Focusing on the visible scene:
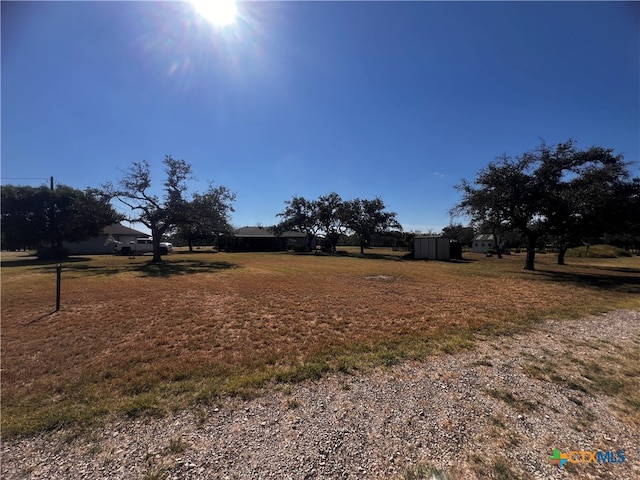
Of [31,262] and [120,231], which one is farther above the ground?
[120,231]

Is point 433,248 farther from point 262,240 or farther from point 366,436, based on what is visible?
point 366,436

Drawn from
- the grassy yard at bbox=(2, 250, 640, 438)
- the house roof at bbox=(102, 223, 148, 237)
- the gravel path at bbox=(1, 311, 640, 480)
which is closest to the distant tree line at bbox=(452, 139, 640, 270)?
the grassy yard at bbox=(2, 250, 640, 438)

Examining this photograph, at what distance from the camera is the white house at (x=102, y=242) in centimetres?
3356

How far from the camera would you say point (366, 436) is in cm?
262

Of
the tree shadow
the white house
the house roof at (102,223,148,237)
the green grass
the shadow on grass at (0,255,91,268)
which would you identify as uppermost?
the house roof at (102,223,148,237)

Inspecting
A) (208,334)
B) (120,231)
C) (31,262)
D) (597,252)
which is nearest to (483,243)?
(597,252)

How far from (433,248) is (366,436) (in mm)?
28766

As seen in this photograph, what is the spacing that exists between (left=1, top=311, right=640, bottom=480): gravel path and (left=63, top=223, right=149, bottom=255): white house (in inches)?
1417

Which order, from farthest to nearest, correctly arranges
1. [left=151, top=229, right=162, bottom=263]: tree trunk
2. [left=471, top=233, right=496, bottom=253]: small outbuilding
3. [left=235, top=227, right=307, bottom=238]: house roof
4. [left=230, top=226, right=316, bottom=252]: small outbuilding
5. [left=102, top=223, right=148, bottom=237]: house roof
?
1. [left=471, top=233, right=496, bottom=253]: small outbuilding
2. [left=235, top=227, right=307, bottom=238]: house roof
3. [left=230, top=226, right=316, bottom=252]: small outbuilding
4. [left=102, top=223, right=148, bottom=237]: house roof
5. [left=151, top=229, right=162, bottom=263]: tree trunk

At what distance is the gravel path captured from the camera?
221 centimetres

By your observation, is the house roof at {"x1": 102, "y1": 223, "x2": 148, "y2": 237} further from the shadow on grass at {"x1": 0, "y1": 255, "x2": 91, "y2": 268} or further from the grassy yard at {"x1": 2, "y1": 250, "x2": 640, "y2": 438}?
the grassy yard at {"x1": 2, "y1": 250, "x2": 640, "y2": 438}

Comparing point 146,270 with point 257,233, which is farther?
point 257,233

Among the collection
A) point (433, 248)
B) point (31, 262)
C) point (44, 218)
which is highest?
point (44, 218)

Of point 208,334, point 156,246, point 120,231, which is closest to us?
point 208,334
